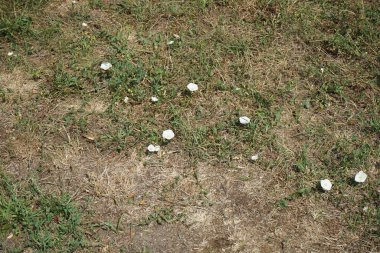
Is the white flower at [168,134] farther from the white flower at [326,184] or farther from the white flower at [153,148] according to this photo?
the white flower at [326,184]

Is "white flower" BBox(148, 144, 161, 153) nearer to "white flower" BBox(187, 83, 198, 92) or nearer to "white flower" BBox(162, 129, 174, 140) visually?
"white flower" BBox(162, 129, 174, 140)

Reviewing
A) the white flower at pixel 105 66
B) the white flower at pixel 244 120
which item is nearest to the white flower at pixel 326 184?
the white flower at pixel 244 120

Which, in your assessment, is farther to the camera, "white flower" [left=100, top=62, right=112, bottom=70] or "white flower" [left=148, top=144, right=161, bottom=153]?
"white flower" [left=100, top=62, right=112, bottom=70]

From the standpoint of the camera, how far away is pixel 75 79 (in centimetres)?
359

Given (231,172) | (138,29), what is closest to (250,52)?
(138,29)

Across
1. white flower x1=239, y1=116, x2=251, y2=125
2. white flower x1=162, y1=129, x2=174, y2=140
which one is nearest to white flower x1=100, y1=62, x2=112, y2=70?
white flower x1=162, y1=129, x2=174, y2=140

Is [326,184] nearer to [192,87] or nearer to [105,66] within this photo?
[192,87]

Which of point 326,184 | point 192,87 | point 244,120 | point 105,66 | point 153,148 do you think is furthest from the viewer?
point 105,66

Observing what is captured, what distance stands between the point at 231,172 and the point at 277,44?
1.42m

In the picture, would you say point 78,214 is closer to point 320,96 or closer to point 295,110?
point 295,110

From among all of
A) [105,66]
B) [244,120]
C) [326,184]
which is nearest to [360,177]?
[326,184]

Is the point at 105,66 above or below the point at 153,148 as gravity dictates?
above

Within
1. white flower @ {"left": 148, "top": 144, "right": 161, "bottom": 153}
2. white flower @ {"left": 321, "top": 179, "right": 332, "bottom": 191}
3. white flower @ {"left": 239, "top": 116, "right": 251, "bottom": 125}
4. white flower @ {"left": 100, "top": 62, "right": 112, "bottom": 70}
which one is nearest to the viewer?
white flower @ {"left": 321, "top": 179, "right": 332, "bottom": 191}

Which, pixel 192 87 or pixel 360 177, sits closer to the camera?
pixel 360 177
